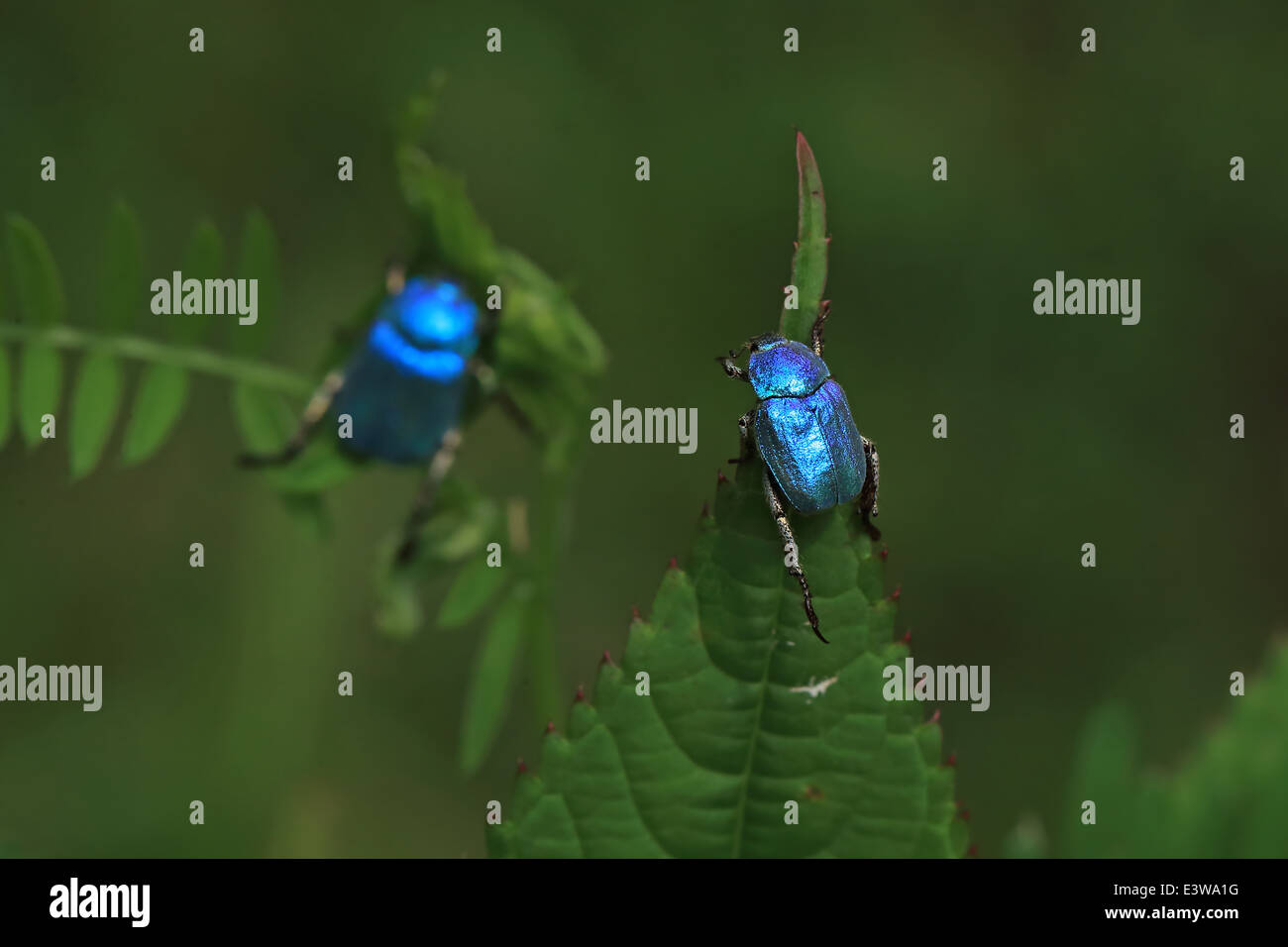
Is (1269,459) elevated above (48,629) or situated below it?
above

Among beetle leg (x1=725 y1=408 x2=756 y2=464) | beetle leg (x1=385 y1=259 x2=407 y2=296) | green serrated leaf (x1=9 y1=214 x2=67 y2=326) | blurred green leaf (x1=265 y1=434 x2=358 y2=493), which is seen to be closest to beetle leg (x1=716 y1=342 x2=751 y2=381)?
beetle leg (x1=725 y1=408 x2=756 y2=464)

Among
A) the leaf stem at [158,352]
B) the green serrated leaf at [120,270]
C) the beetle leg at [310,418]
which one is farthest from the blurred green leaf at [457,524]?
the green serrated leaf at [120,270]

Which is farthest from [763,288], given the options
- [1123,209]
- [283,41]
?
[283,41]

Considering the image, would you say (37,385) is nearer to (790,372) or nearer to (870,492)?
(790,372)

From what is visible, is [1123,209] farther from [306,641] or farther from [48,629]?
[48,629]

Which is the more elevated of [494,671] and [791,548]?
[791,548]

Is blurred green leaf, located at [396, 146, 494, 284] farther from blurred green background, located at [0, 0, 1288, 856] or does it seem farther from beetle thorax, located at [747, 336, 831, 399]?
blurred green background, located at [0, 0, 1288, 856]

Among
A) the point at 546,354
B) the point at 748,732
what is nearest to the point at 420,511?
the point at 546,354
